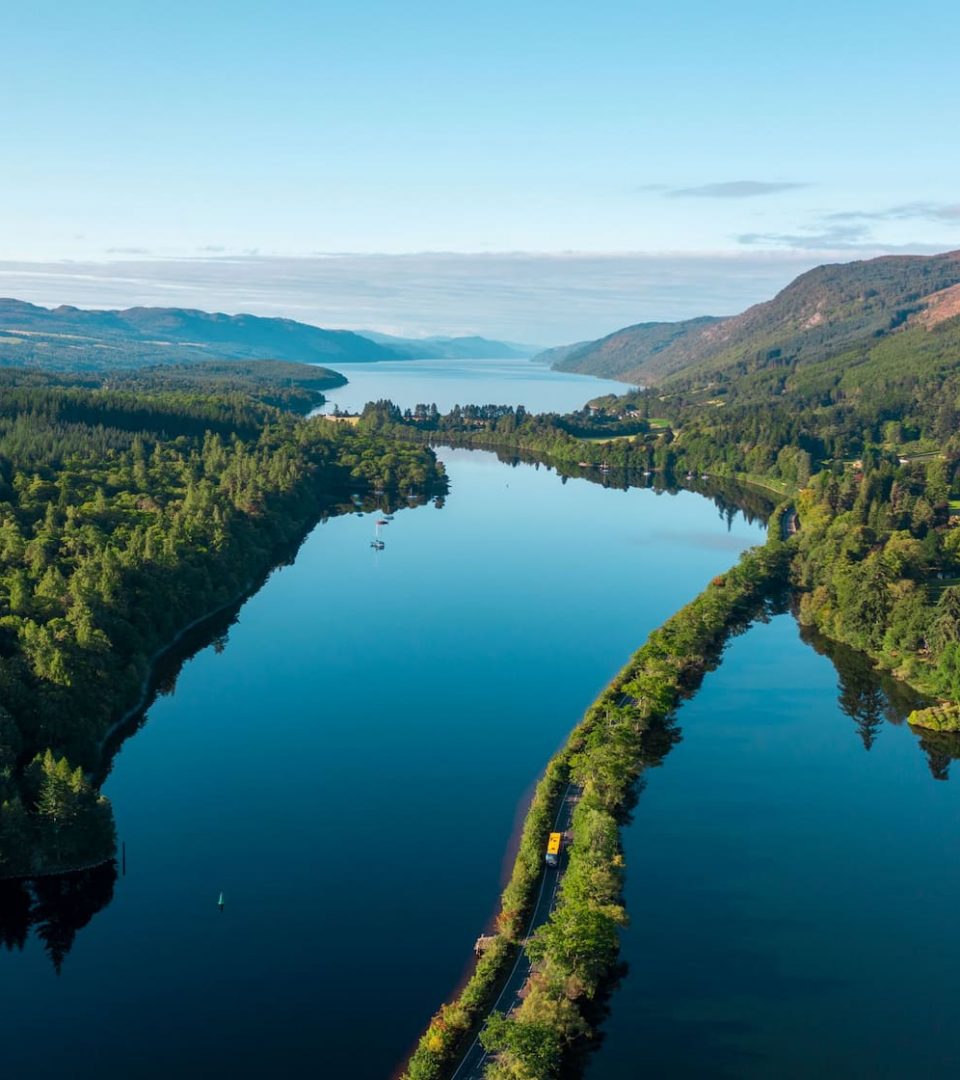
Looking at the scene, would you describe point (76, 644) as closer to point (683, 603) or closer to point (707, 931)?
point (707, 931)

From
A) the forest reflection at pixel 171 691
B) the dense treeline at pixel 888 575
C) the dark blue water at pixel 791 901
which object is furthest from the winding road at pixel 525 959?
the dense treeline at pixel 888 575

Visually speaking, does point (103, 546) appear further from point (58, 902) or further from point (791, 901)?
point (791, 901)

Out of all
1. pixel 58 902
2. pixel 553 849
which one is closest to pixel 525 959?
pixel 553 849

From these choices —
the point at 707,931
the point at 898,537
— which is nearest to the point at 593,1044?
the point at 707,931

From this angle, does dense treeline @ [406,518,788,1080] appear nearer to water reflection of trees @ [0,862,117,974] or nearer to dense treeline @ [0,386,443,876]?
water reflection of trees @ [0,862,117,974]

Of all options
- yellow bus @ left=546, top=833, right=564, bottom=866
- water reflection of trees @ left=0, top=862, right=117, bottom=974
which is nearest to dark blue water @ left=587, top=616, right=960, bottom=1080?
yellow bus @ left=546, top=833, right=564, bottom=866

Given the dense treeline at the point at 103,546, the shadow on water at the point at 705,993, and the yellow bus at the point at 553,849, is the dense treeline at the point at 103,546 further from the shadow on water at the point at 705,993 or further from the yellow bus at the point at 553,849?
the shadow on water at the point at 705,993

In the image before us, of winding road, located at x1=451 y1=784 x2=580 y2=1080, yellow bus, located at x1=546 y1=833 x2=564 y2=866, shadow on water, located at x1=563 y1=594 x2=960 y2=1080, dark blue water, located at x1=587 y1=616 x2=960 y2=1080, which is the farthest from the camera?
yellow bus, located at x1=546 y1=833 x2=564 y2=866
